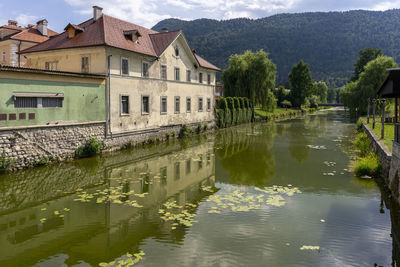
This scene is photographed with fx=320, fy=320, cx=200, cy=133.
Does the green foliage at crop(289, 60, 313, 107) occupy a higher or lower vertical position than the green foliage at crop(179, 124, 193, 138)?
higher

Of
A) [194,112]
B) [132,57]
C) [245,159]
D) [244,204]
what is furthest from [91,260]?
[194,112]

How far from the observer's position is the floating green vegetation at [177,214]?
9.55 m

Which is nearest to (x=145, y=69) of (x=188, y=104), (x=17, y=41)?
(x=188, y=104)

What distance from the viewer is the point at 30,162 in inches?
643

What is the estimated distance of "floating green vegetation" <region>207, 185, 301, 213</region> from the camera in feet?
35.9

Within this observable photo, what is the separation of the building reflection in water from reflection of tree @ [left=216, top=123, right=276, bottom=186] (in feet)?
4.11

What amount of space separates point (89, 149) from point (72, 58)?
744 centimetres

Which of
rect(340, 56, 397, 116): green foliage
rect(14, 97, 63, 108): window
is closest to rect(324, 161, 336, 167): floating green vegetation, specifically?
rect(14, 97, 63, 108): window

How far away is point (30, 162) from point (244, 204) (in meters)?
11.4

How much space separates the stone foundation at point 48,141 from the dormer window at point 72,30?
25.4 ft

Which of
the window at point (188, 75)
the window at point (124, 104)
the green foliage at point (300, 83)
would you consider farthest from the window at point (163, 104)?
the green foliage at point (300, 83)

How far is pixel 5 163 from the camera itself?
15.0m

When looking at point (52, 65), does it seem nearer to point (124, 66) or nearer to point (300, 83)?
point (124, 66)

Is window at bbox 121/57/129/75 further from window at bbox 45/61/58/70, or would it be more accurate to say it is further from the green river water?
the green river water
